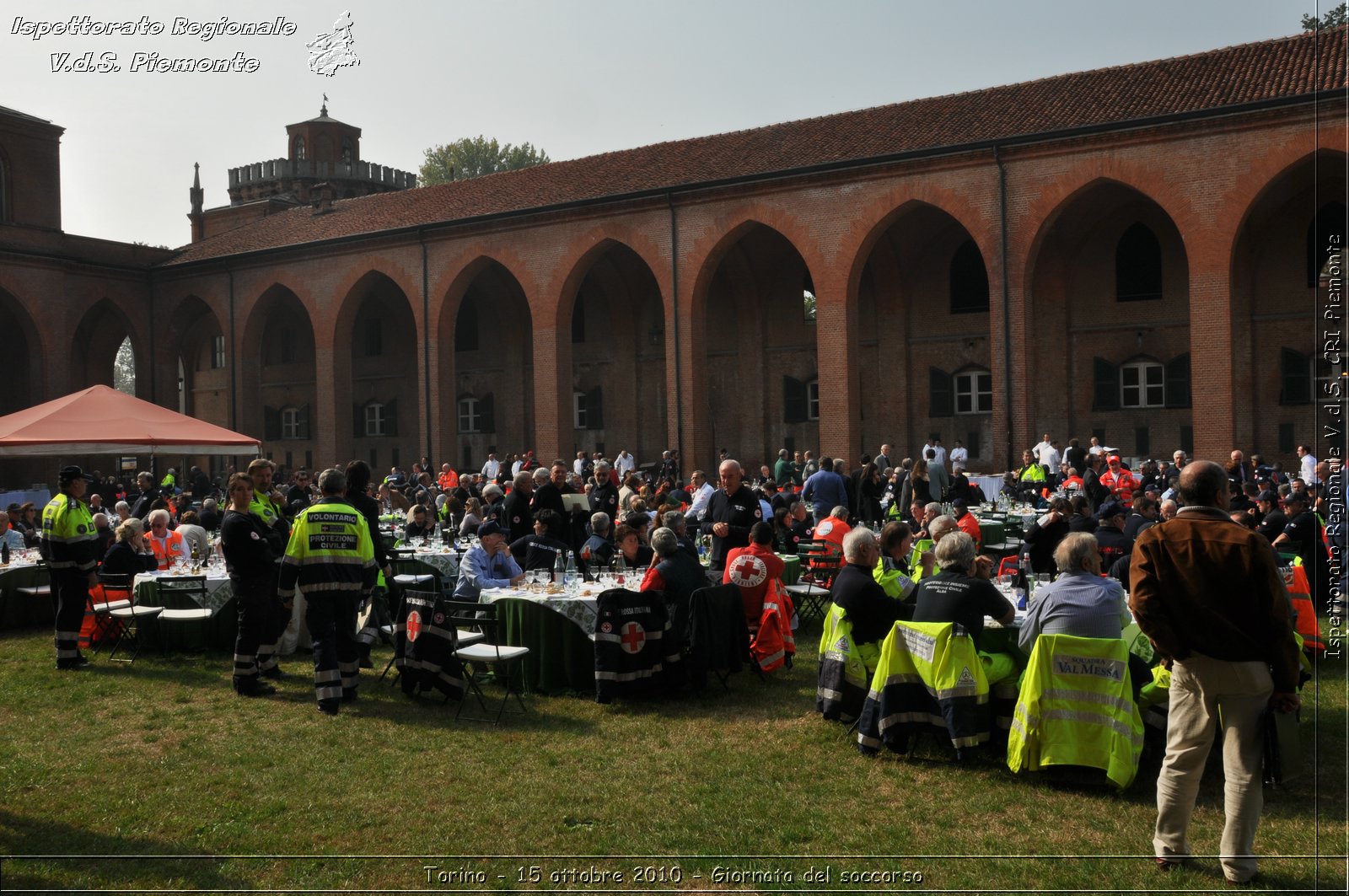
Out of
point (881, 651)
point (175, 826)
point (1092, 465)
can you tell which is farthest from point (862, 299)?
point (175, 826)

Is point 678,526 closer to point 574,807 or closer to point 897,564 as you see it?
point 897,564

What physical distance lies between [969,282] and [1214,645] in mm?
23456

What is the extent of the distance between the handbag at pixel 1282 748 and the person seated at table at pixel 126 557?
918cm

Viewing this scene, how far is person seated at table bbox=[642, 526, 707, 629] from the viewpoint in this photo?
798 centimetres

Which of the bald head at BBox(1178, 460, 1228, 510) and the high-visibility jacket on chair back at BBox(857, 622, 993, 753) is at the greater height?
the bald head at BBox(1178, 460, 1228, 510)

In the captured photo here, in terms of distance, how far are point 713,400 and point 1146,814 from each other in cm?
2519

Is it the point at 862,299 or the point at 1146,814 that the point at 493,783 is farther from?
the point at 862,299

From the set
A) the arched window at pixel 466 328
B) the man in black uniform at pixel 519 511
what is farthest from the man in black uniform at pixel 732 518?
the arched window at pixel 466 328

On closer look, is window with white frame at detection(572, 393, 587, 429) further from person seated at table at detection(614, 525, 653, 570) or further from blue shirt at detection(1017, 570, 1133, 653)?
blue shirt at detection(1017, 570, 1133, 653)

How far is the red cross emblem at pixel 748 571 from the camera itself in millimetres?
8523

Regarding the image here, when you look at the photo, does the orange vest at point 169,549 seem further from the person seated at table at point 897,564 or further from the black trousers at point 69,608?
the person seated at table at point 897,564

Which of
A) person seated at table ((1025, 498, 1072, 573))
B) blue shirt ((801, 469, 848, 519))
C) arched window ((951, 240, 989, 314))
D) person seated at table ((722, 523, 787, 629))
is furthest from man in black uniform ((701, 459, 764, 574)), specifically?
arched window ((951, 240, 989, 314))

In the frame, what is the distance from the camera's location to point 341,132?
49.5 metres

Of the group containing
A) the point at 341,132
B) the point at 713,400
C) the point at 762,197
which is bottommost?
the point at 713,400
